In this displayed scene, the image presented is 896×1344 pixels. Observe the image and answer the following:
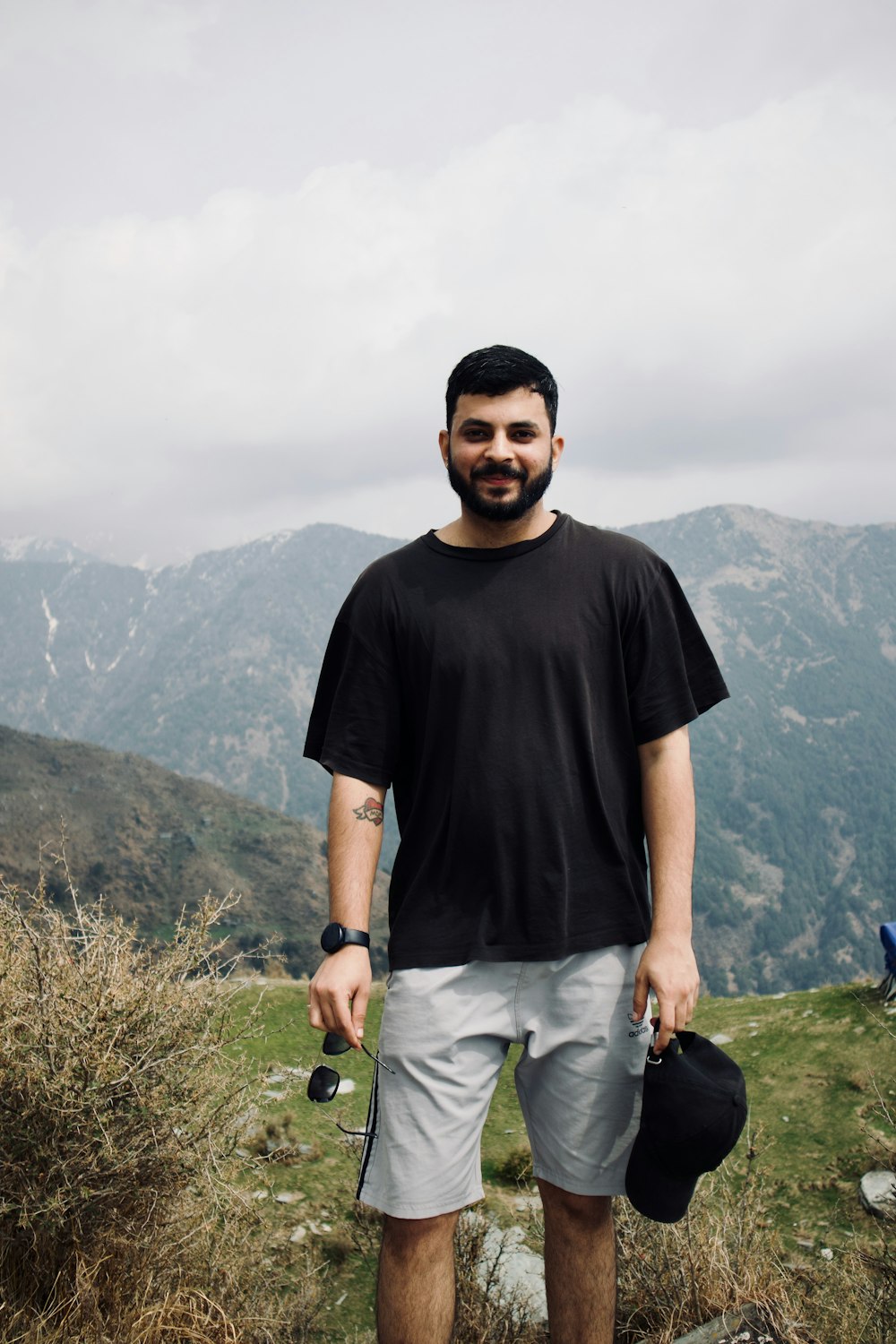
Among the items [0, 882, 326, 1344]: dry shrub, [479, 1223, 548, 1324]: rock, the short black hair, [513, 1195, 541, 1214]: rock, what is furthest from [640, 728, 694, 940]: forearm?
[513, 1195, 541, 1214]: rock

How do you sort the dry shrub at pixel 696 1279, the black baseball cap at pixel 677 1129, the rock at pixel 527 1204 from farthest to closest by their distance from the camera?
the rock at pixel 527 1204
the dry shrub at pixel 696 1279
the black baseball cap at pixel 677 1129

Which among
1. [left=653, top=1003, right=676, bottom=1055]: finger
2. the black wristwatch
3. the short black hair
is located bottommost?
[left=653, top=1003, right=676, bottom=1055]: finger

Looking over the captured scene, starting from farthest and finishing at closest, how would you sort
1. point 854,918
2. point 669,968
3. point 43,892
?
point 854,918, point 43,892, point 669,968

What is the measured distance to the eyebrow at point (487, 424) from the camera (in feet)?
8.50

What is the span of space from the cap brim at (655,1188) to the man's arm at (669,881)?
30cm

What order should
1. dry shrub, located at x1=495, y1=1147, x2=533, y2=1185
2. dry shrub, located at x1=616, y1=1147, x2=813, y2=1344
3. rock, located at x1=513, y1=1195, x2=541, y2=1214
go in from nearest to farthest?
dry shrub, located at x1=616, y1=1147, x2=813, y2=1344
rock, located at x1=513, y1=1195, x2=541, y2=1214
dry shrub, located at x1=495, y1=1147, x2=533, y2=1185

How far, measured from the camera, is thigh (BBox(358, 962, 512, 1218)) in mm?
2365

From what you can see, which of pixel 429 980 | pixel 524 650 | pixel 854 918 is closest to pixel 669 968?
pixel 429 980

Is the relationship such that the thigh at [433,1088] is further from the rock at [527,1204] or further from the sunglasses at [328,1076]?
the rock at [527,1204]

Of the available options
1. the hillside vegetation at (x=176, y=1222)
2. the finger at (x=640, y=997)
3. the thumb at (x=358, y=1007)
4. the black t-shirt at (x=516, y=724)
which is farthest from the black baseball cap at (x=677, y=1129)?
the hillside vegetation at (x=176, y=1222)

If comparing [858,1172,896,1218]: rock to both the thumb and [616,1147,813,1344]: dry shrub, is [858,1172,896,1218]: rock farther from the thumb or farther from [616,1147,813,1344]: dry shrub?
the thumb

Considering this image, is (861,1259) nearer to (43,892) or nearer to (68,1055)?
(68,1055)

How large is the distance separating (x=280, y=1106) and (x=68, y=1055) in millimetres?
3119

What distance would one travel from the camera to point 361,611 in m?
2.65
